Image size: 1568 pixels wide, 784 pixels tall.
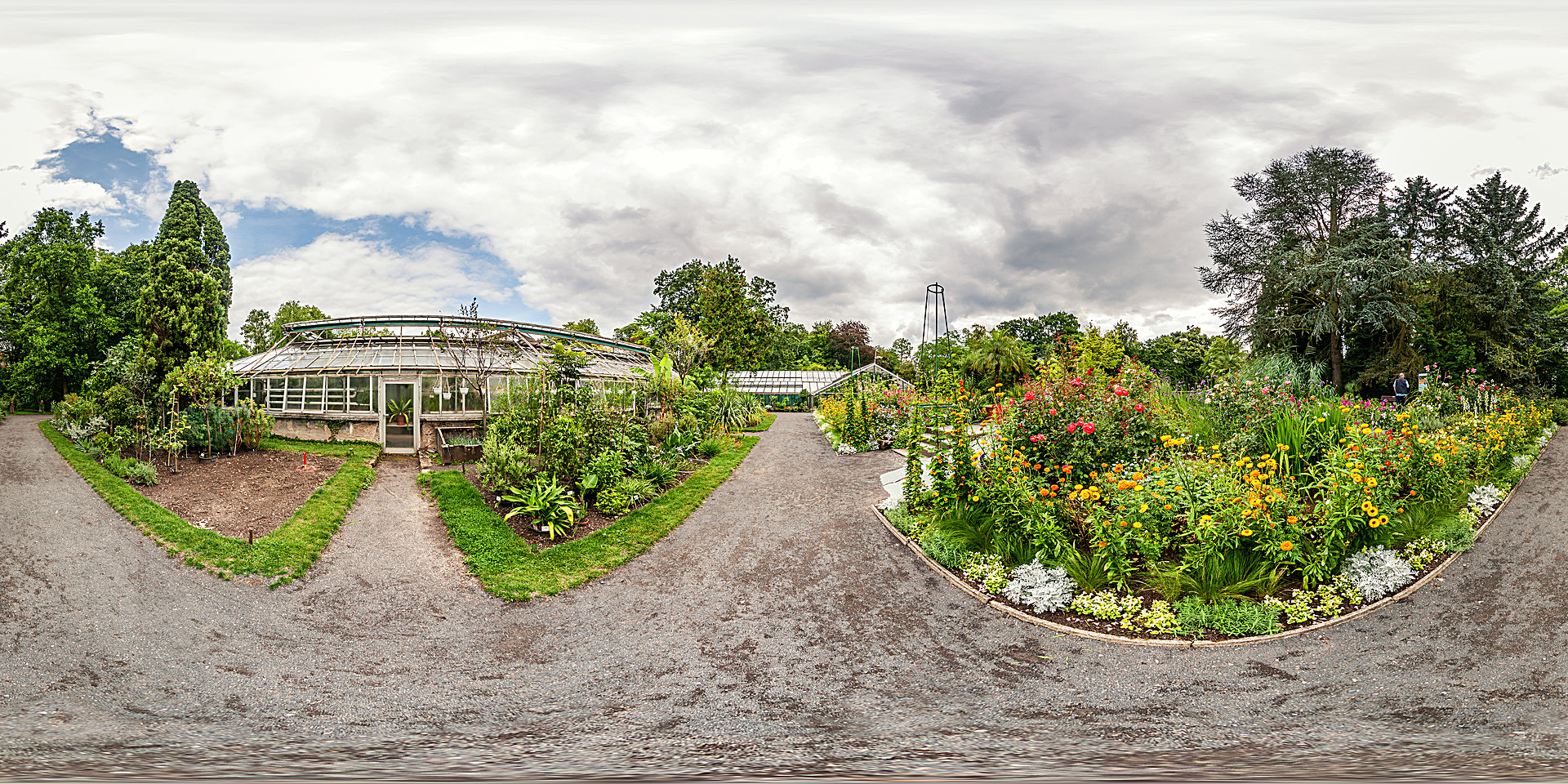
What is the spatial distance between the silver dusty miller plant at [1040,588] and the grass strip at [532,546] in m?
4.11

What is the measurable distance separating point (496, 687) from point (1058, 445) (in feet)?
18.8

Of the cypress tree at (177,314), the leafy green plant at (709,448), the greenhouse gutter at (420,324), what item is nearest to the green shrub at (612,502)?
the leafy green plant at (709,448)

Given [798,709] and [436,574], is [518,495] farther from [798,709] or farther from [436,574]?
[798,709]

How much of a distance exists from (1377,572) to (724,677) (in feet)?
18.5

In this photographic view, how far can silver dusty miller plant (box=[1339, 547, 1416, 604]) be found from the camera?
5.57 metres

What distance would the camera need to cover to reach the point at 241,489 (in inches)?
408

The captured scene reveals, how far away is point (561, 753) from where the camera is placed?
11.1 feet

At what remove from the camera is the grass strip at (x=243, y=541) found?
276 inches

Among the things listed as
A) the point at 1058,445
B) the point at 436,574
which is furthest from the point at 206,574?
the point at 1058,445

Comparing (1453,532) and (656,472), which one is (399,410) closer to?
(656,472)

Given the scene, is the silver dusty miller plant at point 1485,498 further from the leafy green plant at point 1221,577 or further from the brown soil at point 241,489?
the brown soil at point 241,489

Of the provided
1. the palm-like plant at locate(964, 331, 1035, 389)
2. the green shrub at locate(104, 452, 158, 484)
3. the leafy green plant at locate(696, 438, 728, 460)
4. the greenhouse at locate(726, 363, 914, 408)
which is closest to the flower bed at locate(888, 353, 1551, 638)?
the leafy green plant at locate(696, 438, 728, 460)

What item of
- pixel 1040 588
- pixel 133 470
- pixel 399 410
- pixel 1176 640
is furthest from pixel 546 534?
pixel 399 410

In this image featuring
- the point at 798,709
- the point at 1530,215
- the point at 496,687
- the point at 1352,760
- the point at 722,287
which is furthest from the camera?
the point at 722,287
